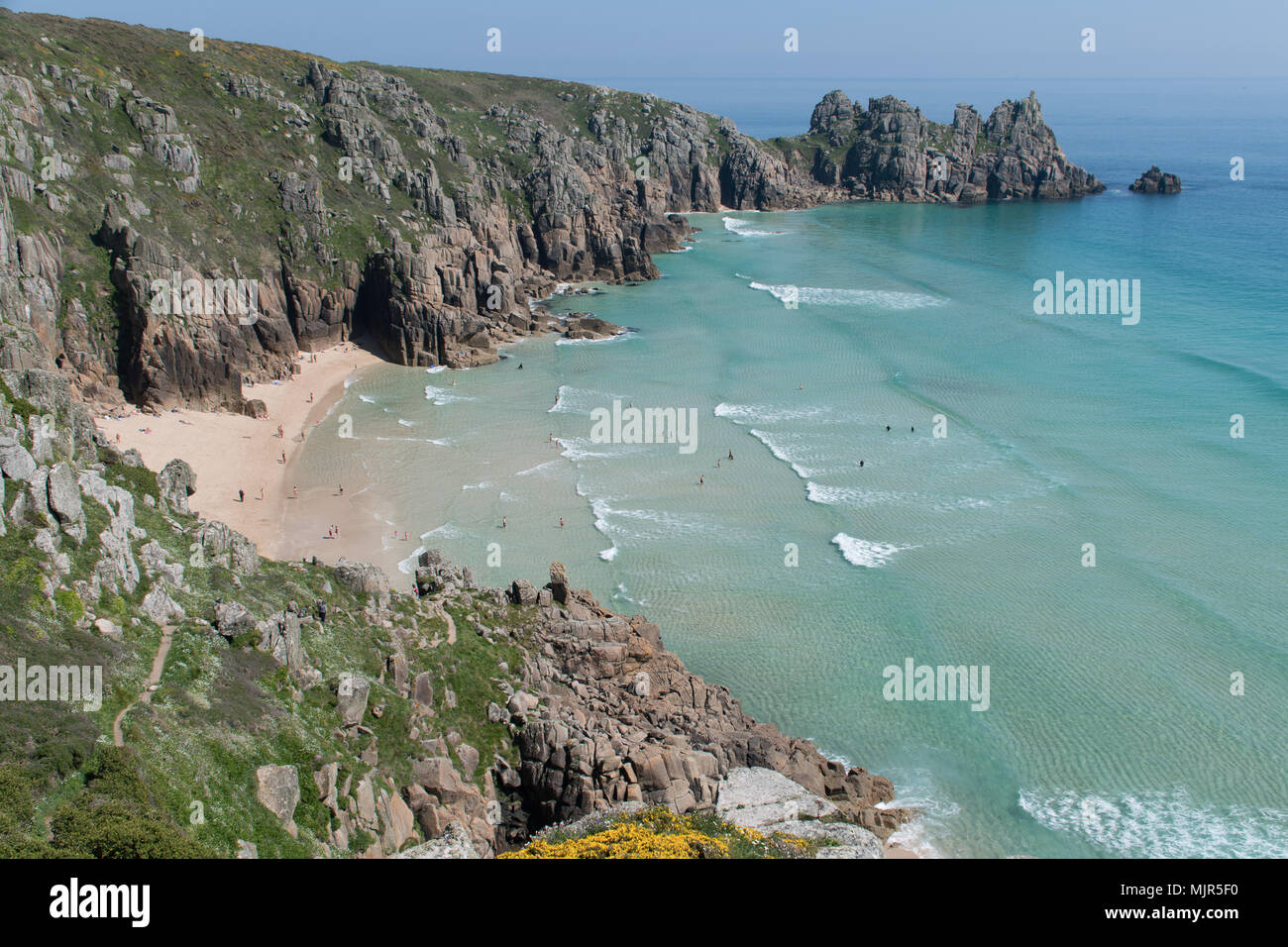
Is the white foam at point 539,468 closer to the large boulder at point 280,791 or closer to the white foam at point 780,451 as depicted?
the white foam at point 780,451

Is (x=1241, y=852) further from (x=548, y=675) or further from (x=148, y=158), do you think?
(x=148, y=158)

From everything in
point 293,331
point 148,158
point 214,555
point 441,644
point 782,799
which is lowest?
point 782,799

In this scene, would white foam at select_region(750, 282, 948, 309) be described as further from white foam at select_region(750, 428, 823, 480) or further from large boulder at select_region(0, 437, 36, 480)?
large boulder at select_region(0, 437, 36, 480)

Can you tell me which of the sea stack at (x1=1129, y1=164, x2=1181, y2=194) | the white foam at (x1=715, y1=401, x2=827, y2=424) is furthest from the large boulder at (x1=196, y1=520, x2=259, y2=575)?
the sea stack at (x1=1129, y1=164, x2=1181, y2=194)

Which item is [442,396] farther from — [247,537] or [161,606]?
[161,606]

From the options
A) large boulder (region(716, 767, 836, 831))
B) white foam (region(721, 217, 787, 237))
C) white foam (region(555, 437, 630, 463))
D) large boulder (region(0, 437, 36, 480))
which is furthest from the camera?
white foam (region(721, 217, 787, 237))
